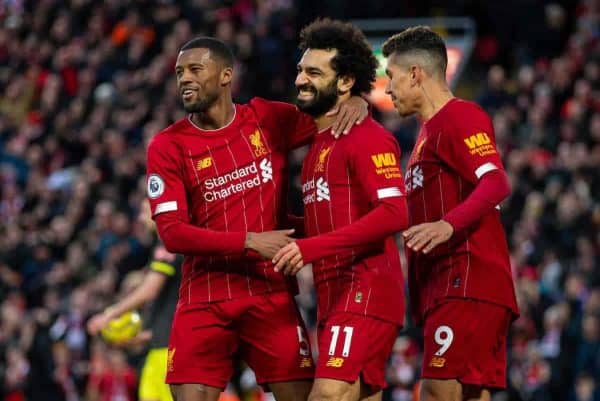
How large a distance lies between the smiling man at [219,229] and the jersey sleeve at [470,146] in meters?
0.48

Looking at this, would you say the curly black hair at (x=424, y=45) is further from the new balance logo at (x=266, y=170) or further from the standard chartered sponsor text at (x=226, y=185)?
the standard chartered sponsor text at (x=226, y=185)

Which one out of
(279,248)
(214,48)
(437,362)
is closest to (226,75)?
(214,48)

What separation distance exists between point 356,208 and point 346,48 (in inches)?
34.4

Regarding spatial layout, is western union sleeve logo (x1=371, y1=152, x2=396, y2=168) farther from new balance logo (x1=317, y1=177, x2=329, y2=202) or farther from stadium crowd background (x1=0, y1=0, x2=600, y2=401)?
stadium crowd background (x1=0, y1=0, x2=600, y2=401)

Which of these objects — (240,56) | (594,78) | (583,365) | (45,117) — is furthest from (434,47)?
(45,117)

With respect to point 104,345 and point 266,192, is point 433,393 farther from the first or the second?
point 104,345

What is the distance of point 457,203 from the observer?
7.18 m

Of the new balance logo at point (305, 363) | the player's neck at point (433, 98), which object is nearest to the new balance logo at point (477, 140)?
the player's neck at point (433, 98)

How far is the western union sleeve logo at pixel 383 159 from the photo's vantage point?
6.94m

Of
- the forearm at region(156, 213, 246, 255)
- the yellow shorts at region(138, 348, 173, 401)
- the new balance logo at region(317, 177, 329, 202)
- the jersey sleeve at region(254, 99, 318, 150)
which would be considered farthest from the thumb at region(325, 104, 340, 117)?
the yellow shorts at region(138, 348, 173, 401)

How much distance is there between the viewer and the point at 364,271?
705 cm

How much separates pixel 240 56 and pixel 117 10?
3430mm

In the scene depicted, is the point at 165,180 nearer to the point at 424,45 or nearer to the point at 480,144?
the point at 424,45

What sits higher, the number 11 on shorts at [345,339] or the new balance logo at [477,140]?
the new balance logo at [477,140]
